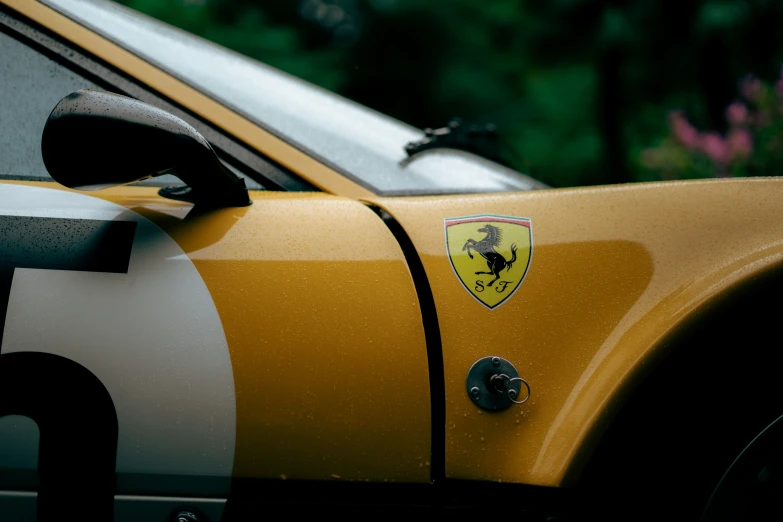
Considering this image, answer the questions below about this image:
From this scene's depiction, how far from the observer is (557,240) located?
1.15 meters

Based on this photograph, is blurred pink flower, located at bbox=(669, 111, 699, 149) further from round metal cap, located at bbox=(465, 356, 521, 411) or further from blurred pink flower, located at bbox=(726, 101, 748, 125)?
round metal cap, located at bbox=(465, 356, 521, 411)

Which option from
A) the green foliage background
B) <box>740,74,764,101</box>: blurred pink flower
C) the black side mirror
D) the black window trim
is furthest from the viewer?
the green foliage background

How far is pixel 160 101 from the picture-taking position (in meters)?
1.32

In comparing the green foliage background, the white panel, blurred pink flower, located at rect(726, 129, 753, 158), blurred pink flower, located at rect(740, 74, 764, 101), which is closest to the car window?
the white panel

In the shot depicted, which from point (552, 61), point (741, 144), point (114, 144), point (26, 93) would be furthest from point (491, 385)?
point (552, 61)

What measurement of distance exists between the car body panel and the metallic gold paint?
0.77 ft

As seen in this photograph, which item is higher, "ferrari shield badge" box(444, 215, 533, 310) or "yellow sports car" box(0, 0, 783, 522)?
"ferrari shield badge" box(444, 215, 533, 310)

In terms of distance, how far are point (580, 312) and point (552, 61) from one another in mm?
6867

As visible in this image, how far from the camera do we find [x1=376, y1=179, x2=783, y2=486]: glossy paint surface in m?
1.08

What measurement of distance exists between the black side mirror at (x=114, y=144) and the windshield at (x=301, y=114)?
0.26 m

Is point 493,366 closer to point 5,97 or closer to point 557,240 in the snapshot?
point 557,240

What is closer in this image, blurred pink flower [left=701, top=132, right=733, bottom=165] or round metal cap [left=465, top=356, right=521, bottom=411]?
round metal cap [left=465, top=356, right=521, bottom=411]

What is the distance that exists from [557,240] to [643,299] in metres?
0.16

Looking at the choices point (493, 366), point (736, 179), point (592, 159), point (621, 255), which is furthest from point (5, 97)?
point (592, 159)
